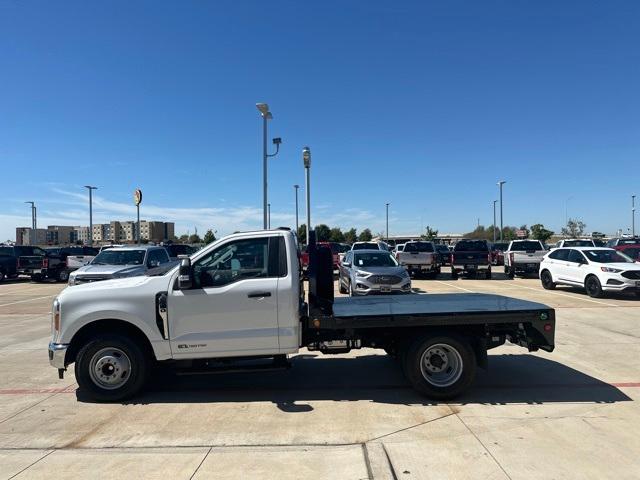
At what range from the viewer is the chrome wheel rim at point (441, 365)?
566 centimetres

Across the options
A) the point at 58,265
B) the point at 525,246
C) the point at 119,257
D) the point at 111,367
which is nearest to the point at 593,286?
the point at 525,246

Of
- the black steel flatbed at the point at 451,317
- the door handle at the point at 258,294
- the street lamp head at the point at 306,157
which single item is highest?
the street lamp head at the point at 306,157

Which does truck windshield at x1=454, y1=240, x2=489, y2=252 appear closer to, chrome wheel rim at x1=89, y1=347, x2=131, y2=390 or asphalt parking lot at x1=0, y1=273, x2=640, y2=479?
asphalt parking lot at x1=0, y1=273, x2=640, y2=479

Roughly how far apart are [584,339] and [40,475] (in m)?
8.84

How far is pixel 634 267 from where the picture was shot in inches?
579

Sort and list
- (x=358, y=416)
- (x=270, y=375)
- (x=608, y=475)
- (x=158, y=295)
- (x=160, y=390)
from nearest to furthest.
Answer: (x=608, y=475)
(x=358, y=416)
(x=158, y=295)
(x=160, y=390)
(x=270, y=375)

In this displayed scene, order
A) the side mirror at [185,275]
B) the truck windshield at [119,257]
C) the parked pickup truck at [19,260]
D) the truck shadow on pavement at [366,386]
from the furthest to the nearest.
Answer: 1. the parked pickup truck at [19,260]
2. the truck windshield at [119,257]
3. the truck shadow on pavement at [366,386]
4. the side mirror at [185,275]

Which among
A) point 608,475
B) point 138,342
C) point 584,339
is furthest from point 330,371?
point 584,339

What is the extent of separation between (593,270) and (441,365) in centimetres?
1218

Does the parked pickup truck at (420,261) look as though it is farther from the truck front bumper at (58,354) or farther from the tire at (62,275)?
the truck front bumper at (58,354)

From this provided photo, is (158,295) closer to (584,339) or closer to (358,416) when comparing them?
(358,416)

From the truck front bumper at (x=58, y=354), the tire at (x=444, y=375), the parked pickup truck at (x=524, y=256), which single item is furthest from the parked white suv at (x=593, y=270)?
the truck front bumper at (x=58, y=354)

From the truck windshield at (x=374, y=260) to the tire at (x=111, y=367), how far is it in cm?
931

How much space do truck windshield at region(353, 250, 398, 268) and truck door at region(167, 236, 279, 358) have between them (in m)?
8.84
